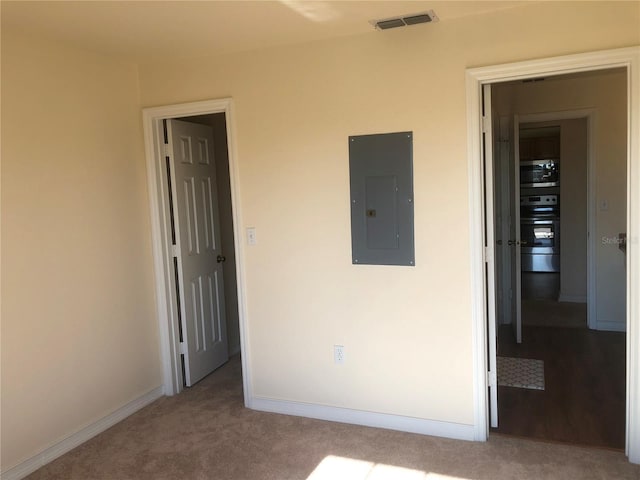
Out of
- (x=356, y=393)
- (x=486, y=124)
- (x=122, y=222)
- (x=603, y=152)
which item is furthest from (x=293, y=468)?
(x=603, y=152)

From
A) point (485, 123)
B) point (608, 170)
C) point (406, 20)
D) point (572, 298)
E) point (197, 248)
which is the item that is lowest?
point (572, 298)

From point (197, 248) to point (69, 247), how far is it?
1.11m

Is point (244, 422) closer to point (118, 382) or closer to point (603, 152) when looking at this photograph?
point (118, 382)

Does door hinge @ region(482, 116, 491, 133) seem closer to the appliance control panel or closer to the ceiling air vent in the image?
the ceiling air vent

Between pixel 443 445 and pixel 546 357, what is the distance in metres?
1.88

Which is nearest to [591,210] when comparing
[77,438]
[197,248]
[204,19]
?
[197,248]

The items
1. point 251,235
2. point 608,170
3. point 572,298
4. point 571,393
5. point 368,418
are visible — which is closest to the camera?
point 368,418

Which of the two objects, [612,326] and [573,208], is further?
[573,208]

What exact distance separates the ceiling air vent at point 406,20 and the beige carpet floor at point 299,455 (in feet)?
7.88

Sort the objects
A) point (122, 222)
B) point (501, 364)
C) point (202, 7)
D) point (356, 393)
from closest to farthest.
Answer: point (202, 7)
point (356, 393)
point (122, 222)
point (501, 364)

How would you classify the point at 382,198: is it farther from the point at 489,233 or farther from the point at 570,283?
the point at 570,283

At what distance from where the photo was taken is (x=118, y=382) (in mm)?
3461

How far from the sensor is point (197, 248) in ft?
13.3

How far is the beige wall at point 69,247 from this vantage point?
2764mm
